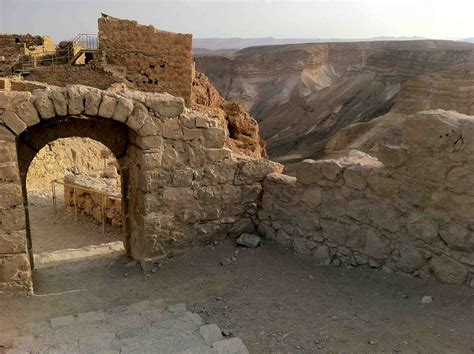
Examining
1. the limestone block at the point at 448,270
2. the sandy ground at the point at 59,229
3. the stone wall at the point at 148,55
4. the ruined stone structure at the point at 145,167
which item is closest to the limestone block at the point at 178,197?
the ruined stone structure at the point at 145,167

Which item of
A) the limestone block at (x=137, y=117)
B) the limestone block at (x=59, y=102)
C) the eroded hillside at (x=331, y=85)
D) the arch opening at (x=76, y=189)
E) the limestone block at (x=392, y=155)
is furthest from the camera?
→ the eroded hillside at (x=331, y=85)

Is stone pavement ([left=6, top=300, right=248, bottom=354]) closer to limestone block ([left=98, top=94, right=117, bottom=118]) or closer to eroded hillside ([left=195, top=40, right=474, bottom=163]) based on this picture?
limestone block ([left=98, top=94, right=117, bottom=118])

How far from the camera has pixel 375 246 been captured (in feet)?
17.0

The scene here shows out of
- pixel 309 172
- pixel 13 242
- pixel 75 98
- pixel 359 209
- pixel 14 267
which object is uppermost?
pixel 75 98

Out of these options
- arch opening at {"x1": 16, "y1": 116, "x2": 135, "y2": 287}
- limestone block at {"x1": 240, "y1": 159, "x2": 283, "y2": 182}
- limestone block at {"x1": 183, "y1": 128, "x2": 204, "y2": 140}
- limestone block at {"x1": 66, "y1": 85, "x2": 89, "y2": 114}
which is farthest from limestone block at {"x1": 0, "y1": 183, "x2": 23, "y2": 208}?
limestone block at {"x1": 240, "y1": 159, "x2": 283, "y2": 182}

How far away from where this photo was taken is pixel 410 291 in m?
4.71

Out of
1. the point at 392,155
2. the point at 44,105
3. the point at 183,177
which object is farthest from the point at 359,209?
the point at 44,105

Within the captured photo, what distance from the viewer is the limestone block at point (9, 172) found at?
5086mm

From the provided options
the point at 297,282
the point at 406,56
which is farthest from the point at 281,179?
the point at 406,56

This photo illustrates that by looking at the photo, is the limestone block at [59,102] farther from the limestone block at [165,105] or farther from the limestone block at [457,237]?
the limestone block at [457,237]

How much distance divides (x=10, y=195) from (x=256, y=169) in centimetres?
313

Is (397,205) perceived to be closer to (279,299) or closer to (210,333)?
(279,299)

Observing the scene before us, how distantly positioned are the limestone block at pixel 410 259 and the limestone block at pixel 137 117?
3.36 metres

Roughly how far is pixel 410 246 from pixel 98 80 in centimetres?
1242
